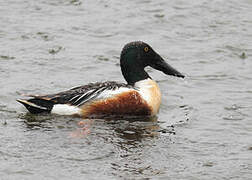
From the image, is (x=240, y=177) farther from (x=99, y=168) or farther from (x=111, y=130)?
(x=111, y=130)

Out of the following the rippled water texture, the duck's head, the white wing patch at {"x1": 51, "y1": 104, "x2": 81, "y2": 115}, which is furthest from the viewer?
the duck's head

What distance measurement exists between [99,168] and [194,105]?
333cm

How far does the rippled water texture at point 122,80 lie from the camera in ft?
28.1

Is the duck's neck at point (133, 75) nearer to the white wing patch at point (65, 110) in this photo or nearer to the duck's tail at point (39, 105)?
the white wing patch at point (65, 110)

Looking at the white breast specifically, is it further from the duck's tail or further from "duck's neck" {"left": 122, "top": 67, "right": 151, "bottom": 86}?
the duck's tail

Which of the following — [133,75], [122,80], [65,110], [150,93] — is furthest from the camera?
[122,80]

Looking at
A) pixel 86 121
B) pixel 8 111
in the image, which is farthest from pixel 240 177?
pixel 8 111

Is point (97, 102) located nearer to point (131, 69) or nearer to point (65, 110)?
point (65, 110)

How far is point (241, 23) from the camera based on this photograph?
15.5 meters

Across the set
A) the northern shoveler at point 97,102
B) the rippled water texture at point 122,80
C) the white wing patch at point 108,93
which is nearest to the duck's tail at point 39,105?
the northern shoveler at point 97,102

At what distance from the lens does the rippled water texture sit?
856cm

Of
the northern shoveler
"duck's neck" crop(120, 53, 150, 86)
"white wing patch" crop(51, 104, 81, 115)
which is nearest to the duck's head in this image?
"duck's neck" crop(120, 53, 150, 86)

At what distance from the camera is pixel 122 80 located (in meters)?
12.5

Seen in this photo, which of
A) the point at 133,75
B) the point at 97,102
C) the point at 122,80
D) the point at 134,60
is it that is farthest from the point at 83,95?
the point at 122,80
